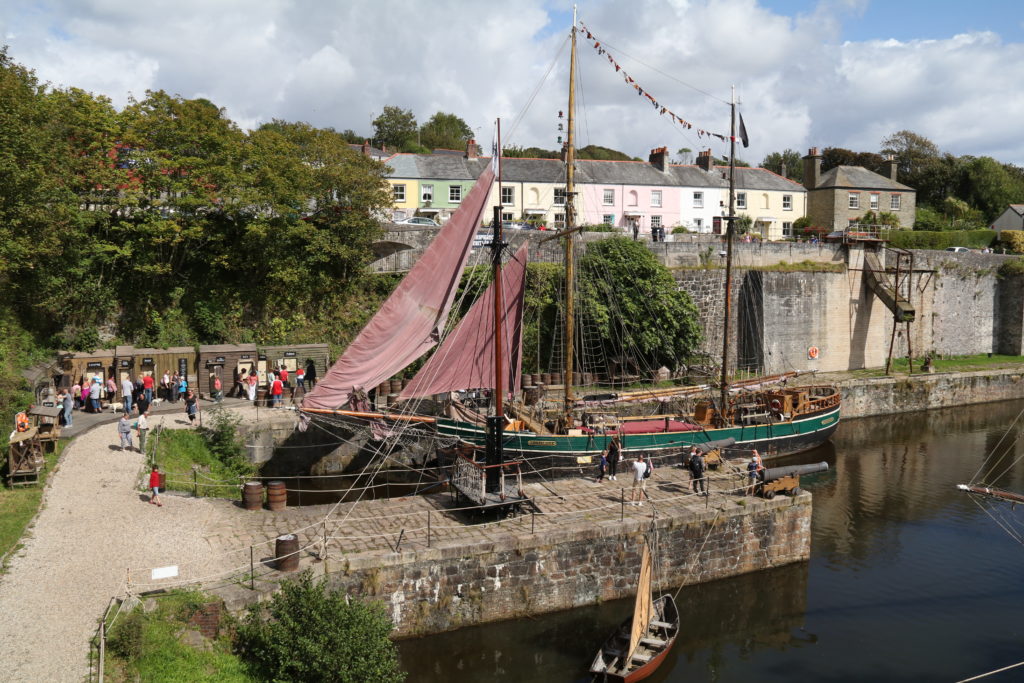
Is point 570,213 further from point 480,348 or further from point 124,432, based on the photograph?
point 124,432

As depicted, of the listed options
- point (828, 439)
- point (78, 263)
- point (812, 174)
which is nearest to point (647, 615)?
point (828, 439)

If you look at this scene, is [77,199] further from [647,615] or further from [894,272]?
[894,272]

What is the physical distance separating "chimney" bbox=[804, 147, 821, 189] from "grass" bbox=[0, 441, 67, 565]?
5152 centimetres

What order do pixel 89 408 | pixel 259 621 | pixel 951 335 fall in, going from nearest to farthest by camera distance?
pixel 259 621, pixel 89 408, pixel 951 335

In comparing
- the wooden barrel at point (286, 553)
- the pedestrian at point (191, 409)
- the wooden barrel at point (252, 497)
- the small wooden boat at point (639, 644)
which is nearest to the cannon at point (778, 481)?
the small wooden boat at point (639, 644)

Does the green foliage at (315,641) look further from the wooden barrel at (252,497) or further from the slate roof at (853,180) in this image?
the slate roof at (853,180)

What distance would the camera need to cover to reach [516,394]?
23.5m

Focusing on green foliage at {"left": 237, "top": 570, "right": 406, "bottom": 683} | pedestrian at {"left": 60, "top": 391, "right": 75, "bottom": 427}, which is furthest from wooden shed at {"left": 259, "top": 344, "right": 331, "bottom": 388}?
green foliage at {"left": 237, "top": 570, "right": 406, "bottom": 683}

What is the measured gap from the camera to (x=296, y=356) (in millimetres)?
27375

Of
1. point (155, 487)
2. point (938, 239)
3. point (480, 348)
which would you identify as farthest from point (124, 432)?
point (938, 239)

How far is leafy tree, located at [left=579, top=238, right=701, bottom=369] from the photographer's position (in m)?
31.6

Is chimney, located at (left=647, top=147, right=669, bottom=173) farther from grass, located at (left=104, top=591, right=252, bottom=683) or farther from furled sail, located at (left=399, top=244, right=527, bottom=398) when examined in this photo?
grass, located at (left=104, top=591, right=252, bottom=683)

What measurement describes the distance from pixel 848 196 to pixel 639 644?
4738 centimetres

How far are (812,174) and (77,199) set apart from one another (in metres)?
47.5
